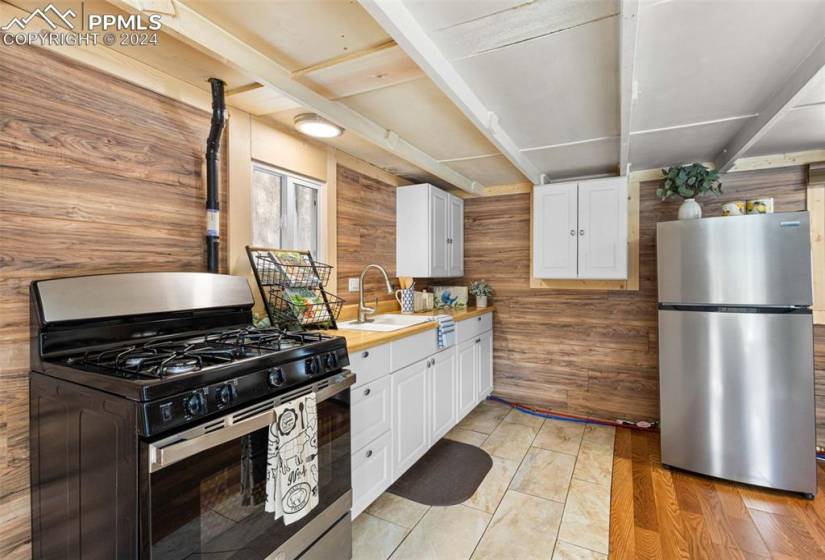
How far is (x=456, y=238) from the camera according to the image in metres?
3.92

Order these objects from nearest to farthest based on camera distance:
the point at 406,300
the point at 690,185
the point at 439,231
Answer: the point at 690,185
the point at 406,300
the point at 439,231

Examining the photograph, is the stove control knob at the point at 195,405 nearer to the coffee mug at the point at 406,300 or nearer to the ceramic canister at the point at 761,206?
the coffee mug at the point at 406,300

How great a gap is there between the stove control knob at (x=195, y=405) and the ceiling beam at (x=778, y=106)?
100 inches

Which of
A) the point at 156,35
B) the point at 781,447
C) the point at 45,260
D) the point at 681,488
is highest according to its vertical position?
the point at 156,35

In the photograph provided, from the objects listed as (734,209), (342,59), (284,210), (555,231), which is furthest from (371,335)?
(734,209)

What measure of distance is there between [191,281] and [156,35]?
929mm

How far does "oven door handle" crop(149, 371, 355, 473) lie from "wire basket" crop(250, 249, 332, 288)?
0.89m

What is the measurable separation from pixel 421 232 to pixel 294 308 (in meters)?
1.57

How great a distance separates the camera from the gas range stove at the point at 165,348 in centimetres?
108

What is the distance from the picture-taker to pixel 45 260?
1390mm

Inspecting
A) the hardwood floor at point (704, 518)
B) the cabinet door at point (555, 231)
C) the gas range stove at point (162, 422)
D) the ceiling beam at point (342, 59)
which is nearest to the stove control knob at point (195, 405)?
the gas range stove at point (162, 422)

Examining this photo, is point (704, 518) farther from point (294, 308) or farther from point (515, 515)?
point (294, 308)

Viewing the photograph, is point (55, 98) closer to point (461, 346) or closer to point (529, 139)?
point (529, 139)

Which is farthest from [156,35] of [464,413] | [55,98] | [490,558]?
[464,413]
